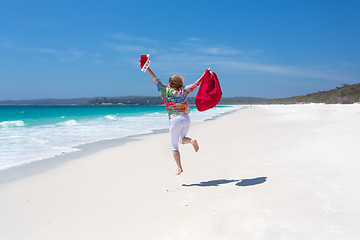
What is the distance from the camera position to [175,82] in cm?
478

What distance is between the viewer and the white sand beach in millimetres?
2965

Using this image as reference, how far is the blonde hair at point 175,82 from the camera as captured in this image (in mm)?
4773

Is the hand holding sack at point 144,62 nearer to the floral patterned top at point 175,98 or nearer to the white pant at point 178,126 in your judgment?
the floral patterned top at point 175,98

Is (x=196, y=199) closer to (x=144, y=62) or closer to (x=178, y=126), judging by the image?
(x=178, y=126)

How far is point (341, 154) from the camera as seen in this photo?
5.87 meters

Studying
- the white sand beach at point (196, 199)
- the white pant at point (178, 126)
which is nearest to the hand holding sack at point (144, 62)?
the white pant at point (178, 126)

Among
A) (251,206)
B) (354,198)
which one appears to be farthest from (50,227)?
(354,198)

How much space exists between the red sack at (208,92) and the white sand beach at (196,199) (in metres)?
1.25

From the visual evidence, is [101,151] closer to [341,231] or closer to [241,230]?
[241,230]

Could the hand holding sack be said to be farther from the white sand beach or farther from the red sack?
the white sand beach

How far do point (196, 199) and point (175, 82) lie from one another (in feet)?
6.19

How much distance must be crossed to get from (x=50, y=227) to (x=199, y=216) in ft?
5.26

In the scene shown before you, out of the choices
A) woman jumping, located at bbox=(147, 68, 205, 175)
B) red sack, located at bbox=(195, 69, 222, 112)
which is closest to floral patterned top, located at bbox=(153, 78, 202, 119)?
woman jumping, located at bbox=(147, 68, 205, 175)

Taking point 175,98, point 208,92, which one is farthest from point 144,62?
point 208,92
